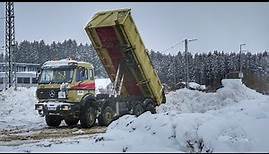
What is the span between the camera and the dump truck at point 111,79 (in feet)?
59.7

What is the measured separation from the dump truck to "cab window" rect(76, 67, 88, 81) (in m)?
0.04

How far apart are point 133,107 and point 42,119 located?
217 inches

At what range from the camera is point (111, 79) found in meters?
20.7

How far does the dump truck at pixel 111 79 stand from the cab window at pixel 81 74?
42 millimetres

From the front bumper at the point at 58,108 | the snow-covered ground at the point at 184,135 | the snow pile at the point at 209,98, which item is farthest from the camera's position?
the snow pile at the point at 209,98

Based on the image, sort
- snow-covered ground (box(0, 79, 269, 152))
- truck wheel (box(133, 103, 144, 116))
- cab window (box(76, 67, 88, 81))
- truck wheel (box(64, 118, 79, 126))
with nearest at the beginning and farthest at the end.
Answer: snow-covered ground (box(0, 79, 269, 152)) < cab window (box(76, 67, 88, 81)) < truck wheel (box(64, 118, 79, 126)) < truck wheel (box(133, 103, 144, 116))

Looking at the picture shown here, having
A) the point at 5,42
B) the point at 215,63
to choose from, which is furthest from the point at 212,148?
the point at 215,63

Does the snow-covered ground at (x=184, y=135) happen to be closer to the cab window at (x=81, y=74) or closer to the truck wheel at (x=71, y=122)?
the cab window at (x=81, y=74)

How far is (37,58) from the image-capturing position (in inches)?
3883

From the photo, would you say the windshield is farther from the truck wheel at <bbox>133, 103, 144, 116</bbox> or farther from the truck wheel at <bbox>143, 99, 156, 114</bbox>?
the truck wheel at <bbox>143, 99, 156, 114</bbox>

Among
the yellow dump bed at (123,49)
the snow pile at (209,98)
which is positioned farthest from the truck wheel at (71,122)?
the snow pile at (209,98)

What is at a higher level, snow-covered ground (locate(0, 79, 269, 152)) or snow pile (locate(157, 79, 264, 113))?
snow pile (locate(157, 79, 264, 113))

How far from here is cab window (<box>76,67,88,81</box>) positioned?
60.5 feet

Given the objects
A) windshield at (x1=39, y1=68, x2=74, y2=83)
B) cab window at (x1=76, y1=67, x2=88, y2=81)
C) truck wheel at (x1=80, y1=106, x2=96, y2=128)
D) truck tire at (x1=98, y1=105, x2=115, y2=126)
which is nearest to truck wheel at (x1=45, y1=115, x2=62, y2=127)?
truck wheel at (x1=80, y1=106, x2=96, y2=128)
